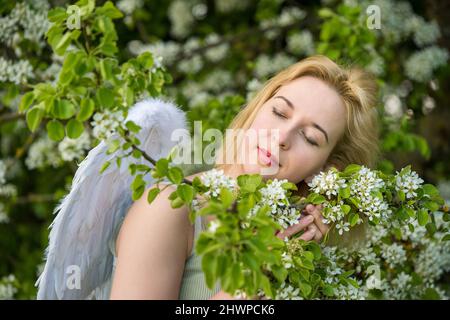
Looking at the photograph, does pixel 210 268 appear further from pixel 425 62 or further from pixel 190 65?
pixel 425 62

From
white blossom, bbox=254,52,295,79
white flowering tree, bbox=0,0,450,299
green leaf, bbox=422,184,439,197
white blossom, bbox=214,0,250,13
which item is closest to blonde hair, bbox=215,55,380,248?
white flowering tree, bbox=0,0,450,299

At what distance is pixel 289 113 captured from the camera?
165 cm

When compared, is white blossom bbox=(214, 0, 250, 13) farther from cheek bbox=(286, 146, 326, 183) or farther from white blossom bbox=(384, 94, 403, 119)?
cheek bbox=(286, 146, 326, 183)

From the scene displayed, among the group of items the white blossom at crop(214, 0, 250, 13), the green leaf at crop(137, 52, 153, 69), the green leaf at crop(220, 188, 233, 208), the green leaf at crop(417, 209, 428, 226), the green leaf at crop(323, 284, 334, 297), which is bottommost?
the green leaf at crop(323, 284, 334, 297)

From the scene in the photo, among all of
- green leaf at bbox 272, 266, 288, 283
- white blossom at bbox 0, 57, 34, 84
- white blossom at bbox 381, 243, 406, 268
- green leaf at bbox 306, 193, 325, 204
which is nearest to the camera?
green leaf at bbox 272, 266, 288, 283

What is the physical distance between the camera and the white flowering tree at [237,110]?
1286 millimetres

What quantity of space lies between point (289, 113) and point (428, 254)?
79cm

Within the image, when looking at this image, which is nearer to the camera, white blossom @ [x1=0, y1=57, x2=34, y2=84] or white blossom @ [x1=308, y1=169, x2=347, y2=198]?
white blossom @ [x1=308, y1=169, x2=347, y2=198]

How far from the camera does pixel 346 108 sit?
1760mm

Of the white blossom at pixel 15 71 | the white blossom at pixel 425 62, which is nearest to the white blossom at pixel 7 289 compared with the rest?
the white blossom at pixel 15 71

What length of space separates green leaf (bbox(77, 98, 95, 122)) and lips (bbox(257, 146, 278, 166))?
473 millimetres

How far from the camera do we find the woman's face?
1604mm

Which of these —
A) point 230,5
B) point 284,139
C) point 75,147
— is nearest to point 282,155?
point 284,139
